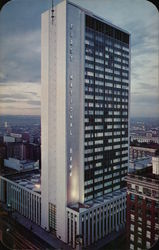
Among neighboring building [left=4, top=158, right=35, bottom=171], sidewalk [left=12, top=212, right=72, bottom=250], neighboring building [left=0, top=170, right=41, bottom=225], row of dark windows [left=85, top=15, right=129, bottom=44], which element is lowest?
sidewalk [left=12, top=212, right=72, bottom=250]

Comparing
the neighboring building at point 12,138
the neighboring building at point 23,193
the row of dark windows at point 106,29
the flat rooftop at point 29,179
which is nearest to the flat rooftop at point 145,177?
the neighboring building at point 23,193

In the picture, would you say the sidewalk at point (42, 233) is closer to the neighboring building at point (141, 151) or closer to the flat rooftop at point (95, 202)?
the flat rooftop at point (95, 202)

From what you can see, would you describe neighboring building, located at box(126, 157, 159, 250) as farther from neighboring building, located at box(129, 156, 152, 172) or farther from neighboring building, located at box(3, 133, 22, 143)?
neighboring building, located at box(3, 133, 22, 143)

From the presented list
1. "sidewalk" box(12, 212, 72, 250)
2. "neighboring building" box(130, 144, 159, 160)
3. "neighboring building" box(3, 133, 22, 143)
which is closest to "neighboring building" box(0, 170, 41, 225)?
"sidewalk" box(12, 212, 72, 250)

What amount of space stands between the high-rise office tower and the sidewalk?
262 millimetres

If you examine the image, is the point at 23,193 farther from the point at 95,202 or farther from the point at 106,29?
the point at 106,29

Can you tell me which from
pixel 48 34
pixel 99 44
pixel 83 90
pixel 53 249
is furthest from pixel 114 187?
pixel 48 34

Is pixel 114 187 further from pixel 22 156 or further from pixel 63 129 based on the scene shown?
pixel 22 156

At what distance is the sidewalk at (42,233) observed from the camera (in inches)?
356

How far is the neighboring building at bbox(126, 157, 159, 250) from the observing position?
686cm

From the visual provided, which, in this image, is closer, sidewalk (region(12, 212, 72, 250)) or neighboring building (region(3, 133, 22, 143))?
sidewalk (region(12, 212, 72, 250))

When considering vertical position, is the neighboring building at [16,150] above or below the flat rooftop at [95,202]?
above

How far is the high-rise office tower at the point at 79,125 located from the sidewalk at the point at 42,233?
0.26 m

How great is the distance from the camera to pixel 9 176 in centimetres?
1295
